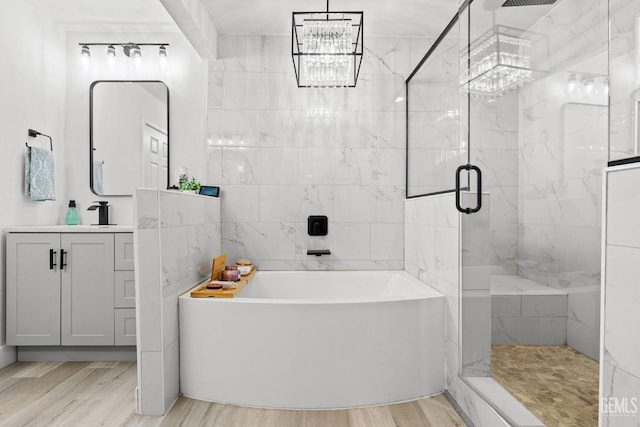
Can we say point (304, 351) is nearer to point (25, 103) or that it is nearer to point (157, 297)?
point (157, 297)

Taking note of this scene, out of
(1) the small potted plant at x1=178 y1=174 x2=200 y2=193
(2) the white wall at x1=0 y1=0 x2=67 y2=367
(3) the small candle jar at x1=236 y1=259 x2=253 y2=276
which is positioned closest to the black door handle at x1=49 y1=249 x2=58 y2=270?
(2) the white wall at x1=0 y1=0 x2=67 y2=367

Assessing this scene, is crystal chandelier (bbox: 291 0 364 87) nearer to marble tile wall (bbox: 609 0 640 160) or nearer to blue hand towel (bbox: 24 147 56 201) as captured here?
marble tile wall (bbox: 609 0 640 160)

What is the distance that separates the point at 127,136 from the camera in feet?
10.5

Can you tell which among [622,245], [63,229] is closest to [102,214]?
[63,229]

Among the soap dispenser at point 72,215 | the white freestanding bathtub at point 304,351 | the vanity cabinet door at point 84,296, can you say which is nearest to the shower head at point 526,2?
the white freestanding bathtub at point 304,351

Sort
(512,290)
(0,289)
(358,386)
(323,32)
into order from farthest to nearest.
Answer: (0,289) → (512,290) → (323,32) → (358,386)

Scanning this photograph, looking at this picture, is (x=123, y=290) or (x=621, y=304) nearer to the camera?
(x=621, y=304)

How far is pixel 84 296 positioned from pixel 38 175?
0.98 meters

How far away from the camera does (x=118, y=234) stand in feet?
8.68

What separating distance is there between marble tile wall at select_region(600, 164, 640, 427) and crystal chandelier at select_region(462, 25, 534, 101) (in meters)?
1.22

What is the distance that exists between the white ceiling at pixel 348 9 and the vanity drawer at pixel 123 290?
2024 mm

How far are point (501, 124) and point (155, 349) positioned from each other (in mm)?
2269

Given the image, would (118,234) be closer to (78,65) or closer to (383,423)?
(78,65)

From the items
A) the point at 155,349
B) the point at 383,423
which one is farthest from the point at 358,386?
the point at 155,349
